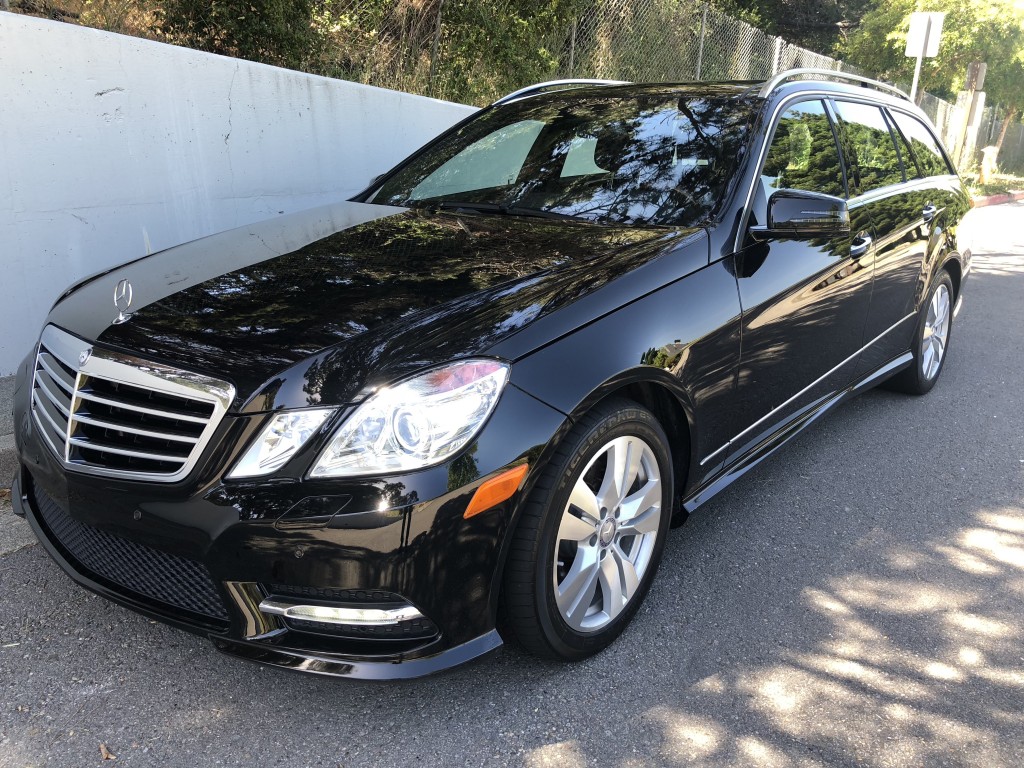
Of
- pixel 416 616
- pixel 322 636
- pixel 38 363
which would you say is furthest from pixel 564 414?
pixel 38 363

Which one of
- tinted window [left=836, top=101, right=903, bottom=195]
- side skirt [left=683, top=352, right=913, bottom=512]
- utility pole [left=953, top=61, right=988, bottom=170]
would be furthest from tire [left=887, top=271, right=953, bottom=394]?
utility pole [left=953, top=61, right=988, bottom=170]

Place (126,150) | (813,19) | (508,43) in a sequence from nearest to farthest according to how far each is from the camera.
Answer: (126,150) → (508,43) → (813,19)

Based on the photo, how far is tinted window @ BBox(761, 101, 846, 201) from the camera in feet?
11.0

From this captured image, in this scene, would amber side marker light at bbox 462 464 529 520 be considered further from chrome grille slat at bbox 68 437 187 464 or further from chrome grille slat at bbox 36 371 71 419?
chrome grille slat at bbox 36 371 71 419

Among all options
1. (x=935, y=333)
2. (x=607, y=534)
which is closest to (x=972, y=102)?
(x=935, y=333)

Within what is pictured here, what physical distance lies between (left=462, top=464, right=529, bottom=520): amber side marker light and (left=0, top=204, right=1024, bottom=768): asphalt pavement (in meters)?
0.63

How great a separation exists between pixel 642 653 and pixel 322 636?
1.04 meters

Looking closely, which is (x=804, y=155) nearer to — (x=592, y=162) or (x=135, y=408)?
(x=592, y=162)

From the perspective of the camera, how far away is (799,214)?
3.05m

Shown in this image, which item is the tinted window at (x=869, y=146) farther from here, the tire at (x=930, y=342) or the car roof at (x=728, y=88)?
the tire at (x=930, y=342)

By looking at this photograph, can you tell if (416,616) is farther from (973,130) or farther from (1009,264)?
(973,130)

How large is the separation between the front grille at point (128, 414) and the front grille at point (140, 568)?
0.19m

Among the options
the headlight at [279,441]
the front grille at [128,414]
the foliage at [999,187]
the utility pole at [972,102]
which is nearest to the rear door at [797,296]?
the headlight at [279,441]

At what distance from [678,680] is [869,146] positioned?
2988 mm
